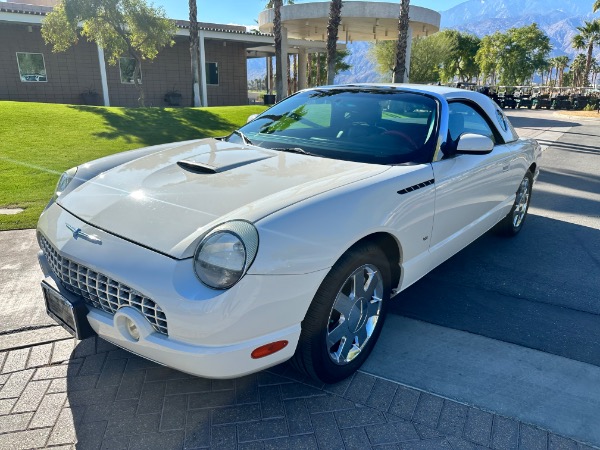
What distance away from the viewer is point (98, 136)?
428 inches

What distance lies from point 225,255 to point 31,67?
22.7 meters

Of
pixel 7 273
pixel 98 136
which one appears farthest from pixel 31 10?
pixel 7 273

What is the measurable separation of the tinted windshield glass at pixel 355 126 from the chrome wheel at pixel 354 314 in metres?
0.82

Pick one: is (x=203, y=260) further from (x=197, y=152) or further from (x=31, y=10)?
(x=31, y=10)

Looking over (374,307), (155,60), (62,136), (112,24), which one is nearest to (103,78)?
(155,60)

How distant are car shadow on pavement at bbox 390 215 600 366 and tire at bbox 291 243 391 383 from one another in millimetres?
755

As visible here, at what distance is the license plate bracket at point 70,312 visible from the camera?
2.24 meters

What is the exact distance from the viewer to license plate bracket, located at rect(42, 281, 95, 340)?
7.36 ft

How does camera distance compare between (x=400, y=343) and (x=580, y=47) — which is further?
(x=580, y=47)

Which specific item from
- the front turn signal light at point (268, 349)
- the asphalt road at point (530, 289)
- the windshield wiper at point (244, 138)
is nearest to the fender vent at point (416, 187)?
the asphalt road at point (530, 289)

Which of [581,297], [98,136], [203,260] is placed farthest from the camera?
[98,136]

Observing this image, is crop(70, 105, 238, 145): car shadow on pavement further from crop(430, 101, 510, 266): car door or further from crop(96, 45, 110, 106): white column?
crop(430, 101, 510, 266): car door

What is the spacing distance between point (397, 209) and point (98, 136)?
9955 mm

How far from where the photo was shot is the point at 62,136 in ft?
34.8
